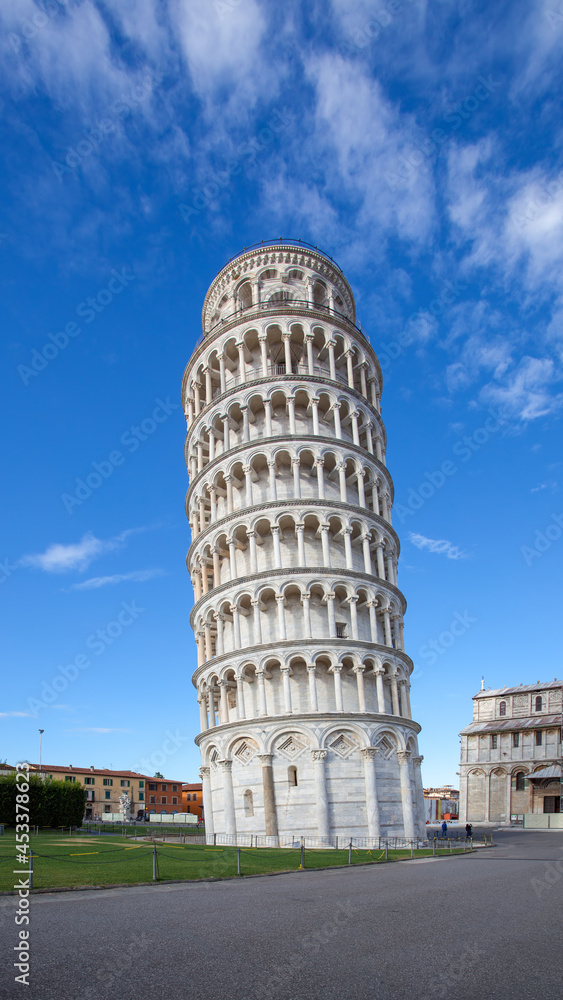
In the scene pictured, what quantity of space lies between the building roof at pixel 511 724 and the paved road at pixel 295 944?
237ft

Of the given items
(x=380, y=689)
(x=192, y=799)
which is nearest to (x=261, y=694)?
(x=380, y=689)

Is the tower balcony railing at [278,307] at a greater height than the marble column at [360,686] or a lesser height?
greater

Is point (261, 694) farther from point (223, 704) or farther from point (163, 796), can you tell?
point (163, 796)

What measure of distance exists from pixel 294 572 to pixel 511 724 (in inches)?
2386

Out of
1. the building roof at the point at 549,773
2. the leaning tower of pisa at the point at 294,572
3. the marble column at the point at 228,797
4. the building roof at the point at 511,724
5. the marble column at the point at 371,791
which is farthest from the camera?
the building roof at the point at 511,724

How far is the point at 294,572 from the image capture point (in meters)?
39.7

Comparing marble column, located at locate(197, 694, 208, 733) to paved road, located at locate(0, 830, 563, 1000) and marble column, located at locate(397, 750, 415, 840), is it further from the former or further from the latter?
paved road, located at locate(0, 830, 563, 1000)

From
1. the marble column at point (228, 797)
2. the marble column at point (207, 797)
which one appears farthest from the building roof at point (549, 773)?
the marble column at point (228, 797)

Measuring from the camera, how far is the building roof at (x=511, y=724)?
81250 mm

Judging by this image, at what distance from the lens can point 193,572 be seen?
47.5 meters

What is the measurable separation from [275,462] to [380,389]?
15349mm

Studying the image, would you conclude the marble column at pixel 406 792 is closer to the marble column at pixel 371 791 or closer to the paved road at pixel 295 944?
the marble column at pixel 371 791

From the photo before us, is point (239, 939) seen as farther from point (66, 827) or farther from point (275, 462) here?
point (66, 827)

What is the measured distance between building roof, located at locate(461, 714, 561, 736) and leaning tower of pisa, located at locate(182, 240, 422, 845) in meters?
46.8
